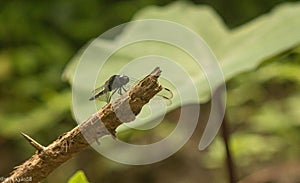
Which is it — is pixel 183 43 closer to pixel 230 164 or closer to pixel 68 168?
pixel 230 164

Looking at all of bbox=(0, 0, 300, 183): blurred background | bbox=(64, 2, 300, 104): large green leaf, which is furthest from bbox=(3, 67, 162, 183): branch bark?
bbox=(0, 0, 300, 183): blurred background

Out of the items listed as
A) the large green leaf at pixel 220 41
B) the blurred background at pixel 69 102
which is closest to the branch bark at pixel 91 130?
the large green leaf at pixel 220 41

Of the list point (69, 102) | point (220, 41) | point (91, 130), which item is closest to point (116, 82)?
point (91, 130)

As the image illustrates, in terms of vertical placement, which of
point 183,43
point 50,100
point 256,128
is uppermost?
point 183,43

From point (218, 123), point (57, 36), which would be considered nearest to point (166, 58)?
point (218, 123)

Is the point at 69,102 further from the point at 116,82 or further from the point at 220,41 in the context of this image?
the point at 116,82
